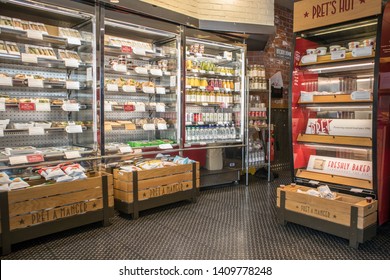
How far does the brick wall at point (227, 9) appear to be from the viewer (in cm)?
509

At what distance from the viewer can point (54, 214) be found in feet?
10.6

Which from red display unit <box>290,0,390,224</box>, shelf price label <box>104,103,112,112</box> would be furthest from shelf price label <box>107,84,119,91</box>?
red display unit <box>290,0,390,224</box>

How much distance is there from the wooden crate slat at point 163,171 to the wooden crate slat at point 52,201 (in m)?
0.60

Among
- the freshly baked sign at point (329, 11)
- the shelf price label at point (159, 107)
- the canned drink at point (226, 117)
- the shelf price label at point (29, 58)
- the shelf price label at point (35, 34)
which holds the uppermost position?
the freshly baked sign at point (329, 11)

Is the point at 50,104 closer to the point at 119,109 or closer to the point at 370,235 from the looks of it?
the point at 119,109

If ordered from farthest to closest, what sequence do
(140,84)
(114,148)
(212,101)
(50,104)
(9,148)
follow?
(212,101)
(140,84)
(114,148)
(50,104)
(9,148)

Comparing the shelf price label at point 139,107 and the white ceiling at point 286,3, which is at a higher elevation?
the white ceiling at point 286,3

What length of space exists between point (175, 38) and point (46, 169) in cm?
271

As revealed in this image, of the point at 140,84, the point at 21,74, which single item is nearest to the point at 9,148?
the point at 21,74

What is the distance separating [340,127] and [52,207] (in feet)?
10.8

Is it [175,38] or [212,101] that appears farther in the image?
[212,101]

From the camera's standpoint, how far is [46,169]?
3.49 meters

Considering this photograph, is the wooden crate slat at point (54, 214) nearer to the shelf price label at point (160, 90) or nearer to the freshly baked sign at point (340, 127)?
the shelf price label at point (160, 90)

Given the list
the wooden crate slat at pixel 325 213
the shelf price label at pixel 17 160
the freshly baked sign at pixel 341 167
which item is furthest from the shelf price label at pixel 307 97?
the shelf price label at pixel 17 160
